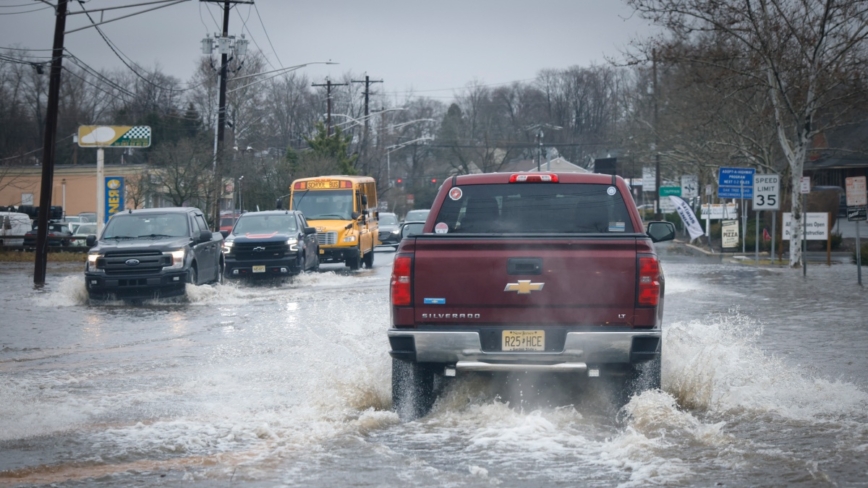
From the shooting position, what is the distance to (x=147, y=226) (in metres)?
20.7

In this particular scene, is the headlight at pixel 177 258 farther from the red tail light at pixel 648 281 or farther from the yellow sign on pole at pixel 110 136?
the red tail light at pixel 648 281

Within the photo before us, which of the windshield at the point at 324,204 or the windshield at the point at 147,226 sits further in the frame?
the windshield at the point at 324,204

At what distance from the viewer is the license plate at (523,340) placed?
7.64 m

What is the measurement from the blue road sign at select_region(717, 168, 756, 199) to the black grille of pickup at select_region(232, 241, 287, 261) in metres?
15.6

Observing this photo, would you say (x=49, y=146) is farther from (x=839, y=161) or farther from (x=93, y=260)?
(x=839, y=161)

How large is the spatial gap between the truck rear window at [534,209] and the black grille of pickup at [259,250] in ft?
54.0

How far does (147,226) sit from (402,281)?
1408cm

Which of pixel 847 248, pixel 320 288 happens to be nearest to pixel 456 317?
pixel 320 288

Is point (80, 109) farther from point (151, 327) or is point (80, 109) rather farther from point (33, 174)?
point (151, 327)

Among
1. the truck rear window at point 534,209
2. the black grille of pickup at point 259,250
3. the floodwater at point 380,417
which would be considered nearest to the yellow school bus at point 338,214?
Answer: the black grille of pickup at point 259,250

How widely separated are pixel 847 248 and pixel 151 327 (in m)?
35.8

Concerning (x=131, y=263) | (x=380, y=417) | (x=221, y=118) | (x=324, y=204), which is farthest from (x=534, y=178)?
(x=221, y=118)

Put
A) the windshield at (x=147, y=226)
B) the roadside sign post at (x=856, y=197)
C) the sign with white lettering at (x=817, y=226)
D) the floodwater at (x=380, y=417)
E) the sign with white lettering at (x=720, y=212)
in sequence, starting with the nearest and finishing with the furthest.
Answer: the floodwater at (x=380, y=417) → the windshield at (x=147, y=226) → the roadside sign post at (x=856, y=197) → the sign with white lettering at (x=817, y=226) → the sign with white lettering at (x=720, y=212)

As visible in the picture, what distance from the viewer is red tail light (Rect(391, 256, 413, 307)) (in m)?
7.67
